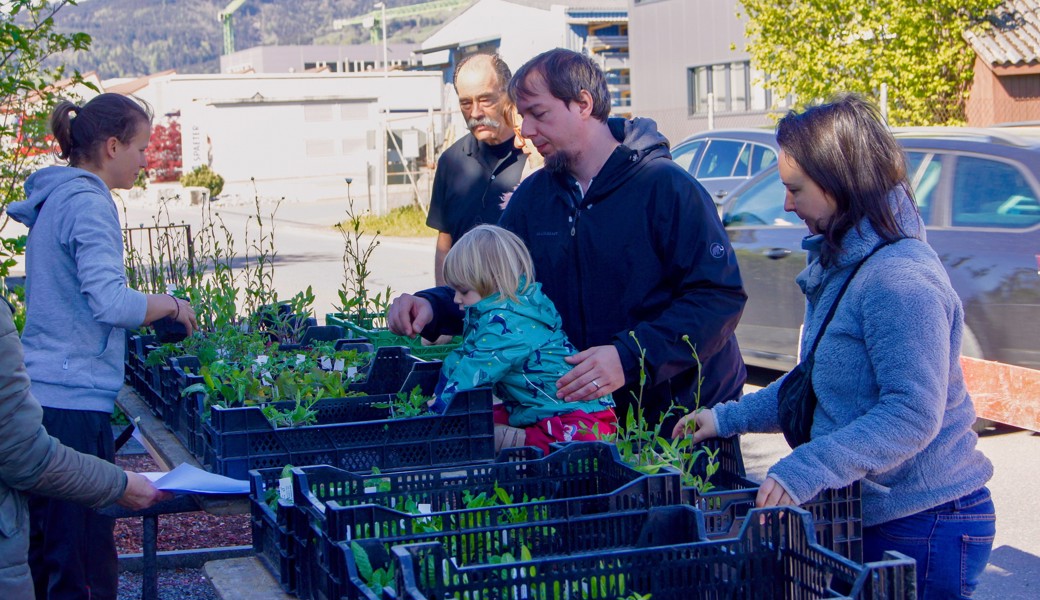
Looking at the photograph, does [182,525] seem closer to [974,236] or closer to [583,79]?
[583,79]

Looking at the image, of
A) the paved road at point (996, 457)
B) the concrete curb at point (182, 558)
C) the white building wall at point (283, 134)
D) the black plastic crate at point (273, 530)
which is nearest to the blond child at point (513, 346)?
the black plastic crate at point (273, 530)

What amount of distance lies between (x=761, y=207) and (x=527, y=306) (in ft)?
16.1

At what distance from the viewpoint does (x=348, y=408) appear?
3.42 meters

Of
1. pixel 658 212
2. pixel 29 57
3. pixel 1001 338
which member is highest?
pixel 29 57

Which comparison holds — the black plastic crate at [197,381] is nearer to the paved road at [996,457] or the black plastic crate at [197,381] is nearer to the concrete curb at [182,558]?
the concrete curb at [182,558]

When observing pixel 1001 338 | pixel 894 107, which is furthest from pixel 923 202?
pixel 894 107

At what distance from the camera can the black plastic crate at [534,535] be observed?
→ 206cm

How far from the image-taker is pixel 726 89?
30.6 metres

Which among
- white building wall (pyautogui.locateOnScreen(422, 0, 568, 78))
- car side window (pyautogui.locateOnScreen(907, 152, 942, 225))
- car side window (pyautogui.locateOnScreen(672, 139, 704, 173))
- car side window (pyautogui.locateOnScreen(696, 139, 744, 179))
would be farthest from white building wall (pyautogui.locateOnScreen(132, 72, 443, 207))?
car side window (pyautogui.locateOnScreen(907, 152, 942, 225))

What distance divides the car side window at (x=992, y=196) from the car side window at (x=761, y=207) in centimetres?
118

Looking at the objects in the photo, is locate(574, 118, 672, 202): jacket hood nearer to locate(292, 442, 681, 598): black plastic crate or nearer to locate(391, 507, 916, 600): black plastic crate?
locate(292, 442, 681, 598): black plastic crate

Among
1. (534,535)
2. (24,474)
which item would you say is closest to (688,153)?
(24,474)

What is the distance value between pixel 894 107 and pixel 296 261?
32.4 feet

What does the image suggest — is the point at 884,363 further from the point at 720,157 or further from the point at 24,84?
the point at 720,157
